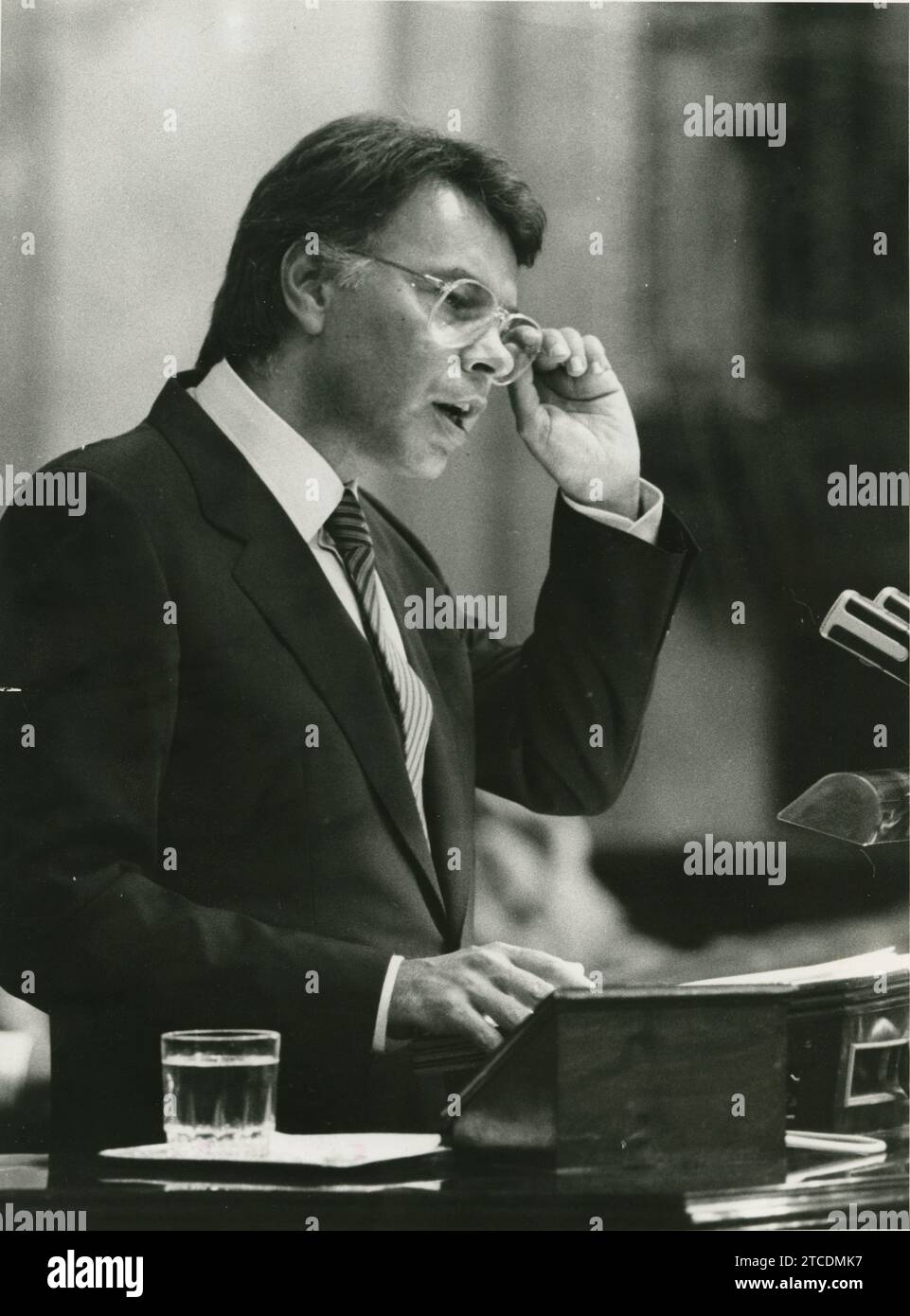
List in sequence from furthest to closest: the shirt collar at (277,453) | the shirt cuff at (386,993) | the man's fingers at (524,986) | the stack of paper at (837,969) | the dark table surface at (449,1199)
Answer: the shirt collar at (277,453)
the stack of paper at (837,969)
the shirt cuff at (386,993)
the man's fingers at (524,986)
the dark table surface at (449,1199)

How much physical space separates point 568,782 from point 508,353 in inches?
31.7

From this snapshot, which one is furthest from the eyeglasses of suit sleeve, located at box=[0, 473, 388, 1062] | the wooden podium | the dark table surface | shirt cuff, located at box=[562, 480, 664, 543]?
the dark table surface

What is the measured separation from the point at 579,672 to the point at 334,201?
972 millimetres

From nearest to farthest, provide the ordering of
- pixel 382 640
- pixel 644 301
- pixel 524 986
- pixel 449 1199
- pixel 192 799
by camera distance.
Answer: pixel 449 1199
pixel 524 986
pixel 192 799
pixel 382 640
pixel 644 301

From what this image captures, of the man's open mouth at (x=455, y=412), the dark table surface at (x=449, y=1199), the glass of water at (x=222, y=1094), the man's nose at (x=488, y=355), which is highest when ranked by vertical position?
the man's nose at (x=488, y=355)

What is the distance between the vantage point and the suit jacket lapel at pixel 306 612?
2.83m

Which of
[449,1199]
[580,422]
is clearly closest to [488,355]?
[580,422]

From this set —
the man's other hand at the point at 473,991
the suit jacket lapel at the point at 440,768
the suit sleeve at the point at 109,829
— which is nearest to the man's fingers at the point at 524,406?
the suit jacket lapel at the point at 440,768

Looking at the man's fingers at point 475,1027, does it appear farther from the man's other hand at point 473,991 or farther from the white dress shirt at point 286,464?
the white dress shirt at point 286,464

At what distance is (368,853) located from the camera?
2.84 meters

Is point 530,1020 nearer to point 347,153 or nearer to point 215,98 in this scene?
point 347,153

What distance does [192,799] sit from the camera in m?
2.74

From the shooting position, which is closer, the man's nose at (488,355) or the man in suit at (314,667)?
the man in suit at (314,667)

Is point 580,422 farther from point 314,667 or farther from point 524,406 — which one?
point 314,667
